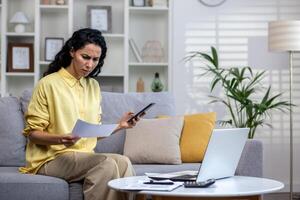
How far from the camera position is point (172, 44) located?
5.15m

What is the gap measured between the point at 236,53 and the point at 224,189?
3268 millimetres

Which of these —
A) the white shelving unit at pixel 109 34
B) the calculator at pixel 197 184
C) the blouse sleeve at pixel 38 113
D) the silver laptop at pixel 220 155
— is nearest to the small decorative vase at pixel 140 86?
the white shelving unit at pixel 109 34

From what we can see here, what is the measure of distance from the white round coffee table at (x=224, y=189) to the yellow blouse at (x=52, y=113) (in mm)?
622

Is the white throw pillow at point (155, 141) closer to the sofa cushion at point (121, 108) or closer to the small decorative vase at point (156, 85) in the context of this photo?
the sofa cushion at point (121, 108)

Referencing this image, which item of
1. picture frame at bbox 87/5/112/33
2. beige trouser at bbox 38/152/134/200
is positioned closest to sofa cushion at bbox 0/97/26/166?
beige trouser at bbox 38/152/134/200

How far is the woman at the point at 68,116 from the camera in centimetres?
269

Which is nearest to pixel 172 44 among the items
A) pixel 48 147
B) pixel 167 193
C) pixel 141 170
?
pixel 141 170

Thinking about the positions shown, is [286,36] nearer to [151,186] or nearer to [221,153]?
[221,153]

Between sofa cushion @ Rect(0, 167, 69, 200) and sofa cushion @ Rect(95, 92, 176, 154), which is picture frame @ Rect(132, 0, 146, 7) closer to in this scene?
sofa cushion @ Rect(95, 92, 176, 154)

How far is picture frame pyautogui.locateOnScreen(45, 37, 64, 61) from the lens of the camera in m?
5.03

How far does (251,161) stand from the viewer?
3.26m

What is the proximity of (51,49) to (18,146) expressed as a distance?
1877mm

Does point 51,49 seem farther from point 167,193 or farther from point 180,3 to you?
point 167,193

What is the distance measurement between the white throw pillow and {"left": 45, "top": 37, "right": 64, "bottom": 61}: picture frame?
5.76 ft
